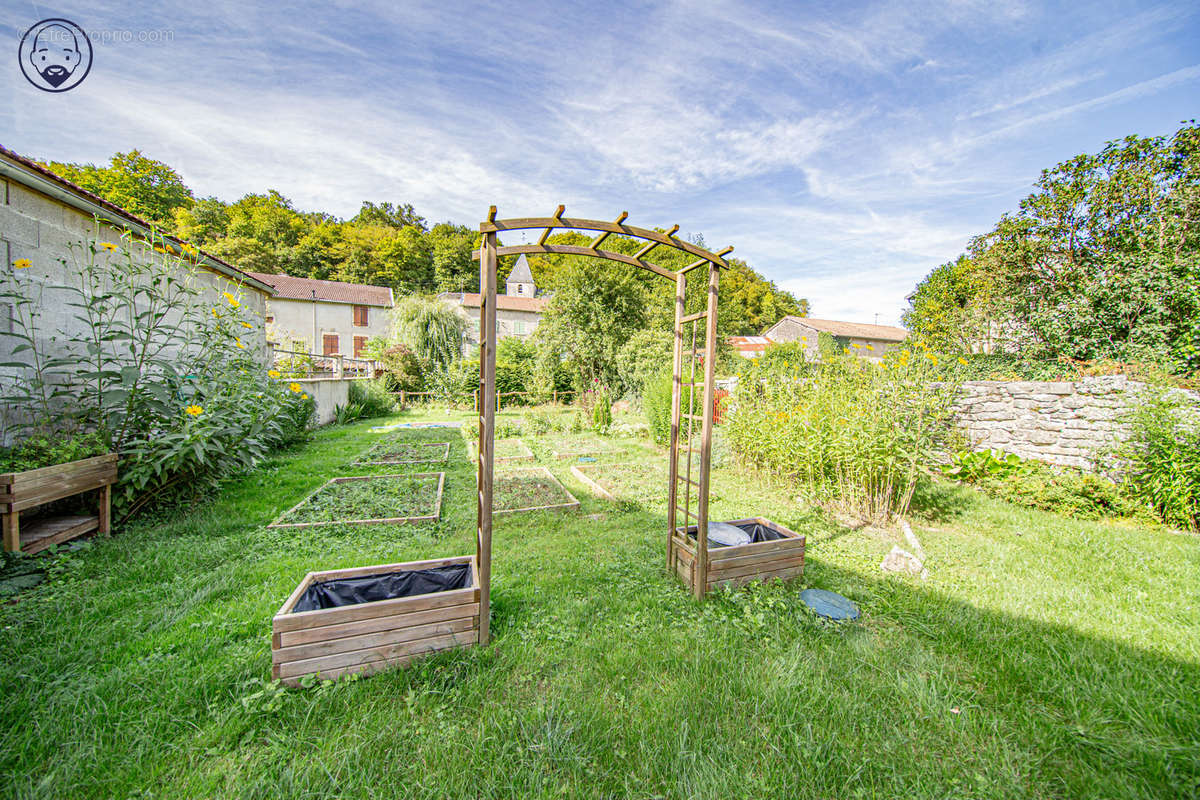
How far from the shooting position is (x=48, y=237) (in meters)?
3.79

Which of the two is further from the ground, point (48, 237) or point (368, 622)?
point (48, 237)

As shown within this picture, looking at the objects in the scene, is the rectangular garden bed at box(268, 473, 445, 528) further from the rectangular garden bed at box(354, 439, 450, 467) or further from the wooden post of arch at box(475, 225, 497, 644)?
the wooden post of arch at box(475, 225, 497, 644)

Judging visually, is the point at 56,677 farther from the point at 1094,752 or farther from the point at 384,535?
the point at 1094,752

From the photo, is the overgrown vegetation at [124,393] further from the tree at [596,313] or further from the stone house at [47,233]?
the tree at [596,313]

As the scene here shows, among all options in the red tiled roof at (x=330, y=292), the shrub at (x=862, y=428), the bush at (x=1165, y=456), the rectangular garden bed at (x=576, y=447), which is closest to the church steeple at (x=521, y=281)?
the red tiled roof at (x=330, y=292)

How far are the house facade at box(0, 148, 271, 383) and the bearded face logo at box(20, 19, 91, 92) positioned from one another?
4.04 feet

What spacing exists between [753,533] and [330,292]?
29792 millimetres

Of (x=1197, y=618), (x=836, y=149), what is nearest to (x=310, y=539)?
(x=1197, y=618)

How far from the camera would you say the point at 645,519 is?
4.45m

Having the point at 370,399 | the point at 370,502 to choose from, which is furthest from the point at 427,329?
the point at 370,502

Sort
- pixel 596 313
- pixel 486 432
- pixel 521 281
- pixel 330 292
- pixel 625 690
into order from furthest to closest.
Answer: pixel 521 281 → pixel 330 292 → pixel 596 313 → pixel 486 432 → pixel 625 690

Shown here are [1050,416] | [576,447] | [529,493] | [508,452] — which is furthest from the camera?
[576,447]

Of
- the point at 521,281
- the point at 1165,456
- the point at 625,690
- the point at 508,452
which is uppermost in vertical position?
the point at 521,281

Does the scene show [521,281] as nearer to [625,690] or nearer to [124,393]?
[124,393]
